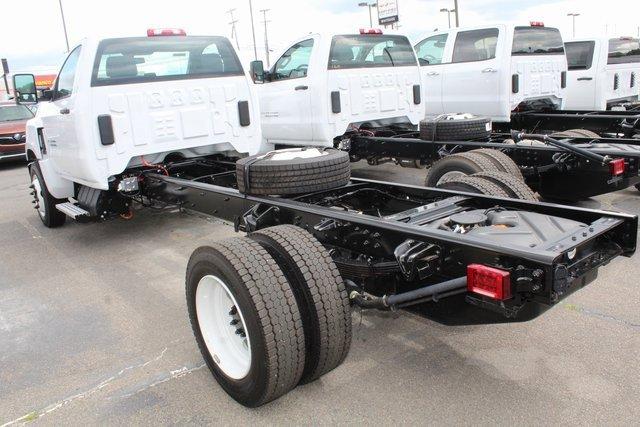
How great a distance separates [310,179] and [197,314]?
1.17 metres

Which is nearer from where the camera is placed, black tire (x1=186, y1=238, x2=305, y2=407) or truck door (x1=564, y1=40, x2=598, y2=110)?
black tire (x1=186, y1=238, x2=305, y2=407)

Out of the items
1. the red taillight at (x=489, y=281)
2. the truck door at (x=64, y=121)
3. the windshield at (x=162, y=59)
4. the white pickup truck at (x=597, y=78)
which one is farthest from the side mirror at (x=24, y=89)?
the white pickup truck at (x=597, y=78)

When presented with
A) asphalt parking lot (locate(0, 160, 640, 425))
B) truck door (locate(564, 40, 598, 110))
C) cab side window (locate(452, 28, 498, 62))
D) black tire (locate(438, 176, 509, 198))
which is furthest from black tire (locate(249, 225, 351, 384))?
truck door (locate(564, 40, 598, 110))

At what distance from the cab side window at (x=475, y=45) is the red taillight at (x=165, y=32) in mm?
5017

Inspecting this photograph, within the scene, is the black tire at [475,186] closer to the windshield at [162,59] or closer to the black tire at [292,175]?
the black tire at [292,175]

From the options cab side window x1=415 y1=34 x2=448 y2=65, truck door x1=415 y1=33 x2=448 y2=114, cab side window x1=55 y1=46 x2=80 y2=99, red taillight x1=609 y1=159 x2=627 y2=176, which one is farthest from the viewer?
cab side window x1=415 y1=34 x2=448 y2=65

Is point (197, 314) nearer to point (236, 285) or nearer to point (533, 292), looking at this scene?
point (236, 285)

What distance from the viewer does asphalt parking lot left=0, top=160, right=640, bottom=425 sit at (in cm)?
275

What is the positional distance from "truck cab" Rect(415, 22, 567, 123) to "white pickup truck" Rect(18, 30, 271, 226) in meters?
3.82

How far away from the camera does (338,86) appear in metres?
7.52

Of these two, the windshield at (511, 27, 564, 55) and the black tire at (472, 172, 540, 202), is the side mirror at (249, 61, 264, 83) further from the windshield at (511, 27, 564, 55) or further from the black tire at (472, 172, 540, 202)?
the black tire at (472, 172, 540, 202)

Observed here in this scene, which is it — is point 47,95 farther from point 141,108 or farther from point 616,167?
point 616,167

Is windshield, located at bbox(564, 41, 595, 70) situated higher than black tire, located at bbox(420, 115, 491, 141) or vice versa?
windshield, located at bbox(564, 41, 595, 70)

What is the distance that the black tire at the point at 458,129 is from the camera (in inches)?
252
